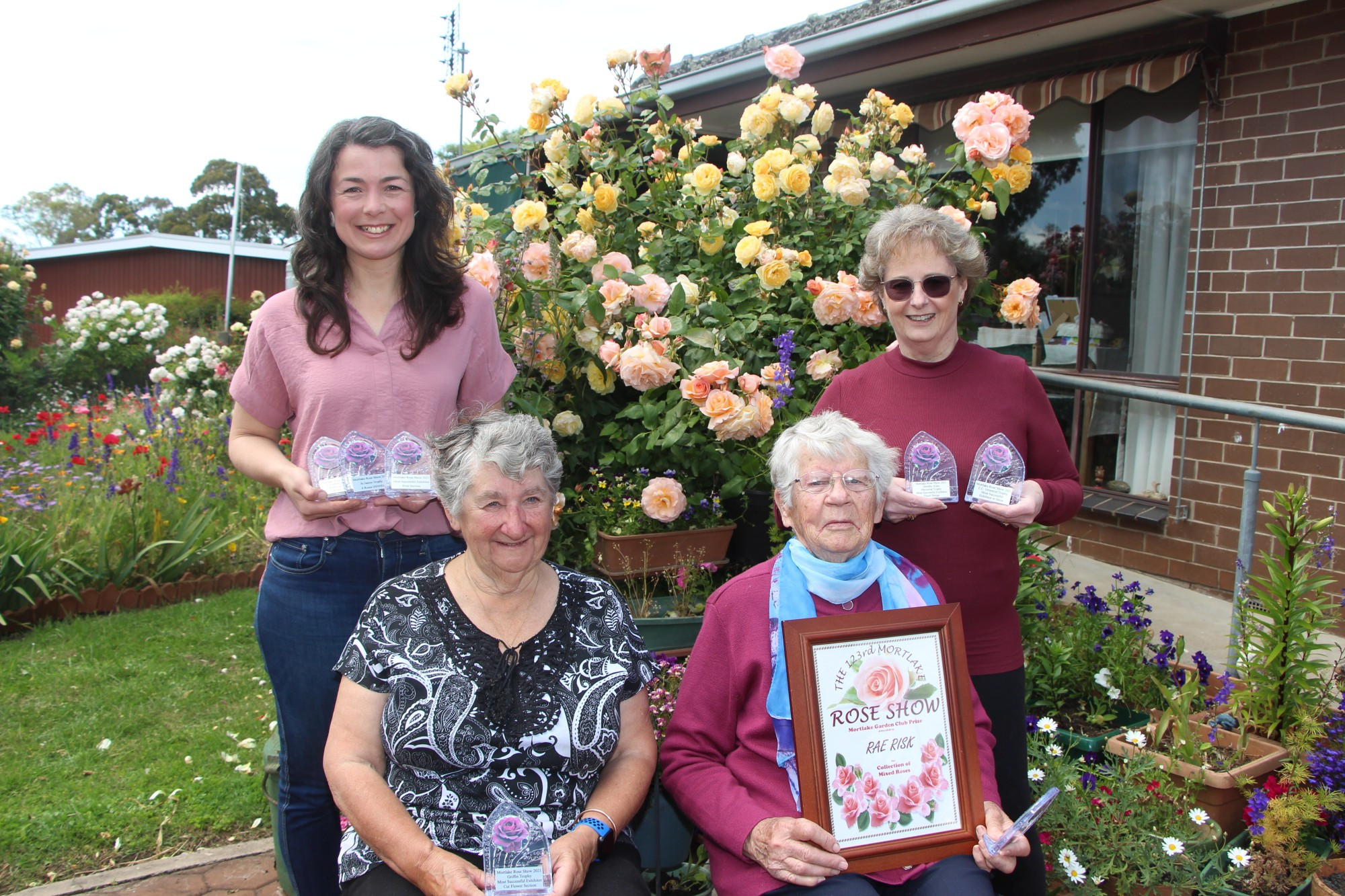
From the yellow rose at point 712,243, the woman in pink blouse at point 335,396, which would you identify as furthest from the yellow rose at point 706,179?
the woman in pink blouse at point 335,396

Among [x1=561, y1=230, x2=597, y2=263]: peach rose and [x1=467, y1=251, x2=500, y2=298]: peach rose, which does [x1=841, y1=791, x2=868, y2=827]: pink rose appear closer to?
[x1=467, y1=251, x2=500, y2=298]: peach rose

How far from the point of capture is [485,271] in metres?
2.81

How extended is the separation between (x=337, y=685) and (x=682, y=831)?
97 centimetres

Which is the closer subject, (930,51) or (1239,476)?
(1239,476)

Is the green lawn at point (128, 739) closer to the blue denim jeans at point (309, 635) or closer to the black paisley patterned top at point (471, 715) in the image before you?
the blue denim jeans at point (309, 635)

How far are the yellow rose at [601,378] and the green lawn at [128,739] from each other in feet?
6.39

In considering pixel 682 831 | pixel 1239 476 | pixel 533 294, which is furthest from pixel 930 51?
pixel 682 831

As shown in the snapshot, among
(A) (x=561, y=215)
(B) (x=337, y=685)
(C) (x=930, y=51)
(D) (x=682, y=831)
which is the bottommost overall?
(D) (x=682, y=831)

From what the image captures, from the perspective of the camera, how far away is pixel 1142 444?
5109 mm

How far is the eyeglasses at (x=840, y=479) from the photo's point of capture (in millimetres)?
1836

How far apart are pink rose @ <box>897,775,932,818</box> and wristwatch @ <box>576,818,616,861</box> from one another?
21.5 inches

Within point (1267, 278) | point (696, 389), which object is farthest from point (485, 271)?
point (1267, 278)

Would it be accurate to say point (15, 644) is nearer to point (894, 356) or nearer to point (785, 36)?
point (894, 356)

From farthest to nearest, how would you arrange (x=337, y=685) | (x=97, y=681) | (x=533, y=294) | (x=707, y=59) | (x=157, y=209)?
(x=157, y=209) < (x=707, y=59) < (x=97, y=681) < (x=533, y=294) < (x=337, y=685)
